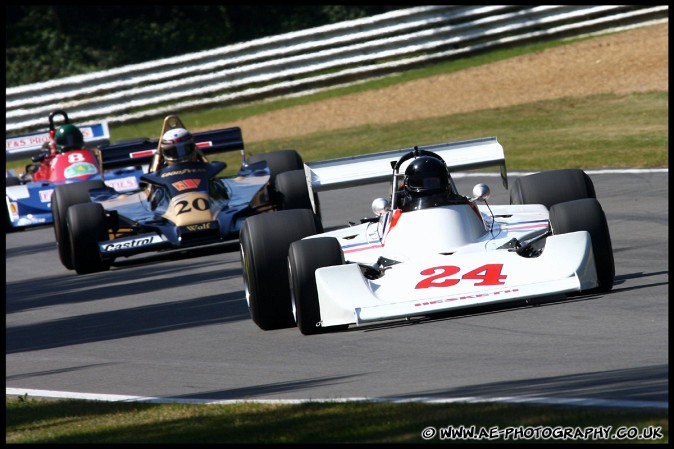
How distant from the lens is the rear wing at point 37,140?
2321cm

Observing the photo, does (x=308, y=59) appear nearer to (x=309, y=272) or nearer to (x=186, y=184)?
(x=186, y=184)

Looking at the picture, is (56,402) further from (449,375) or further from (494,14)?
(494,14)

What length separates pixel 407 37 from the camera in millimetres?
32656

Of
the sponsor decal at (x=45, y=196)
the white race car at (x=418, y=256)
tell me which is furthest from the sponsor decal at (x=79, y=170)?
the white race car at (x=418, y=256)

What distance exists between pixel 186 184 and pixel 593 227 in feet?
21.4

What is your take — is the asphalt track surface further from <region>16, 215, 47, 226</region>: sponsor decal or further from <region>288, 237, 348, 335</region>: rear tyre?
<region>16, 215, 47, 226</region>: sponsor decal

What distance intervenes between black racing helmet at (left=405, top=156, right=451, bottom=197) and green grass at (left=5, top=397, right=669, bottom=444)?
12.1 feet

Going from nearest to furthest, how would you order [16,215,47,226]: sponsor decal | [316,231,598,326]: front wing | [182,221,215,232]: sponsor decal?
1. [316,231,598,326]: front wing
2. [182,221,215,232]: sponsor decal
3. [16,215,47,226]: sponsor decal

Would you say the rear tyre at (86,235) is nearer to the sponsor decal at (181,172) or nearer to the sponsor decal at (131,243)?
the sponsor decal at (131,243)

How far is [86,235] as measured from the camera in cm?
1548

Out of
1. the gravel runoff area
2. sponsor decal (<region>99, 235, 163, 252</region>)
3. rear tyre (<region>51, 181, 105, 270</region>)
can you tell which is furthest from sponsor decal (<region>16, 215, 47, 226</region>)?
the gravel runoff area

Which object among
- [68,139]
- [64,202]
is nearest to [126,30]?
[68,139]

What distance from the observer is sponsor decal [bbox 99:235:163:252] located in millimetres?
15250

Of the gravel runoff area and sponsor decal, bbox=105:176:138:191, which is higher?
the gravel runoff area
